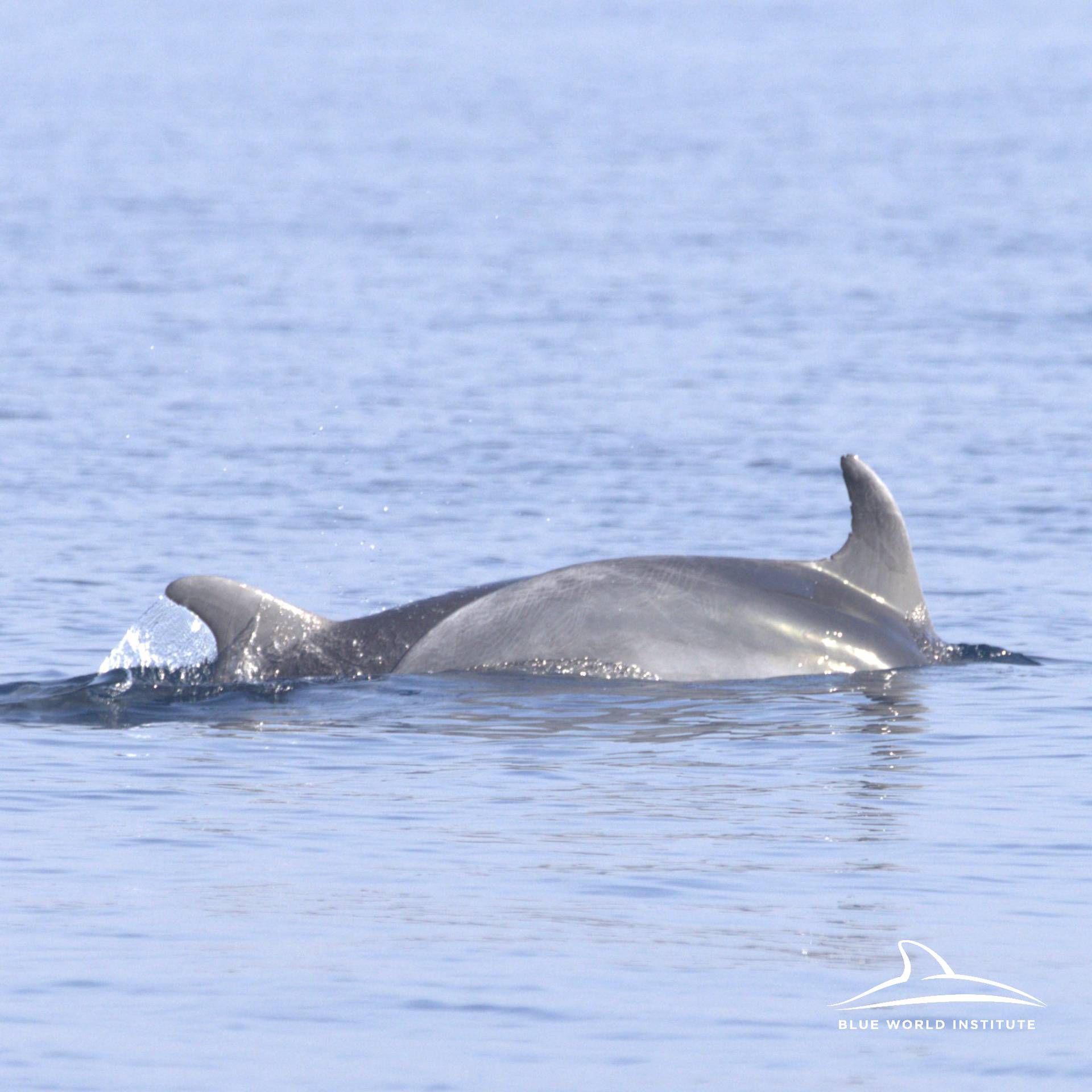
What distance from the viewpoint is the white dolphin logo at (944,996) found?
1140 centimetres

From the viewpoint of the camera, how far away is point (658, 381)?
36.6 meters

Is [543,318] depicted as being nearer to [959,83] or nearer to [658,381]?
[658,381]

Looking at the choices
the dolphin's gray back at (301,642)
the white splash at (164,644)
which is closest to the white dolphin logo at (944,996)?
the dolphin's gray back at (301,642)

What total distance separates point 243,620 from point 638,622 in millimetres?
2695

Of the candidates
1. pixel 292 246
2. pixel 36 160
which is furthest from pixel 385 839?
pixel 36 160

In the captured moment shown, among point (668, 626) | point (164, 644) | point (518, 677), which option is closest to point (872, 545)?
point (668, 626)

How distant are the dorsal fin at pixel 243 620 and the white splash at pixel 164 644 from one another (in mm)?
377

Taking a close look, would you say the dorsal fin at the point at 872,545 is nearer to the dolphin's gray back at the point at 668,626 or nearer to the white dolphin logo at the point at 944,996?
the dolphin's gray back at the point at 668,626

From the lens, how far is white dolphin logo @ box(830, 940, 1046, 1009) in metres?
11.4

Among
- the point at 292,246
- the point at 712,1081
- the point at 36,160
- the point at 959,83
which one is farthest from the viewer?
the point at 959,83

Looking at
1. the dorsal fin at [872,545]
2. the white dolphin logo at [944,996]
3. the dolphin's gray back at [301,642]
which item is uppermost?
the dorsal fin at [872,545]

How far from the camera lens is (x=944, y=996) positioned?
11539 mm

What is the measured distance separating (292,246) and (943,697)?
38101mm

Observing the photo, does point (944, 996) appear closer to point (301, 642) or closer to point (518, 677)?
point (518, 677)
